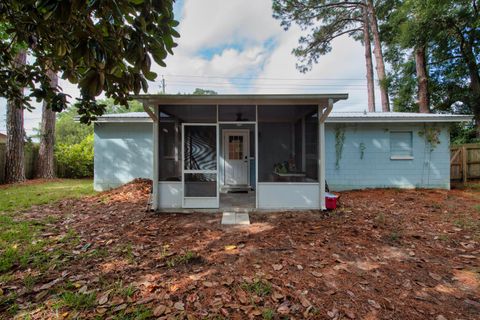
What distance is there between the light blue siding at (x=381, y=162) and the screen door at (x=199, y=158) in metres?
4.48

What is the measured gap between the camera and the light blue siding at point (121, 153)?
27.0 ft

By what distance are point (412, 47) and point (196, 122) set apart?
1239 centimetres

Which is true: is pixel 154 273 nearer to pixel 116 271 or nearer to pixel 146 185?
pixel 116 271

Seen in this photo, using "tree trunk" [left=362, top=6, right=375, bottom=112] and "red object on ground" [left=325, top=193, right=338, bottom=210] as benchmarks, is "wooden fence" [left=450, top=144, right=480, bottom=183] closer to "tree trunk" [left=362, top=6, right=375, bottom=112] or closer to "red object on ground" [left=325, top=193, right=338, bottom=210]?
"tree trunk" [left=362, top=6, right=375, bottom=112]

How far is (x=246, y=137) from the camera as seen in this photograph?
777 cm

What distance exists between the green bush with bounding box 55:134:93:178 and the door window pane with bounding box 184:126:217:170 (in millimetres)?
9391

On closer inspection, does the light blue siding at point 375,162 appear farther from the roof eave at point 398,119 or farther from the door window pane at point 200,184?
the door window pane at point 200,184

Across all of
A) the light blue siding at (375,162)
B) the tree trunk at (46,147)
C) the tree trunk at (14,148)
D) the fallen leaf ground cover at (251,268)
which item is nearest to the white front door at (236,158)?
the light blue siding at (375,162)

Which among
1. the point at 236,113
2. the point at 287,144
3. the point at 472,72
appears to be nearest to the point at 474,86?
the point at 472,72

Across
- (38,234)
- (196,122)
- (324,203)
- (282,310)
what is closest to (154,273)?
(282,310)

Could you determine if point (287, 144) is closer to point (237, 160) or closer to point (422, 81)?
point (237, 160)

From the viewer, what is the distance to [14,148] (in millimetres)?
9641

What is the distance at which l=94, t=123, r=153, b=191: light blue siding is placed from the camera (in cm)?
823

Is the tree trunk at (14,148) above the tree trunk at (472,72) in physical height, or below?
below
